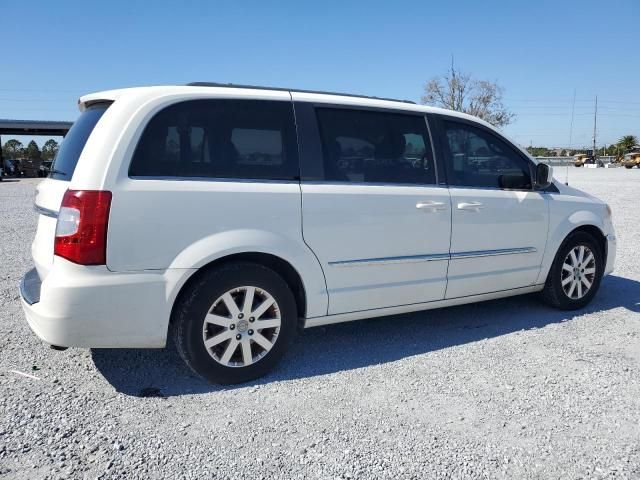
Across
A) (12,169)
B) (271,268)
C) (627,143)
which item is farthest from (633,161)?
(271,268)

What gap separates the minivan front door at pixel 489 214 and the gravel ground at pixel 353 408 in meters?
0.49

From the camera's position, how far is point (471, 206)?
4.05 meters

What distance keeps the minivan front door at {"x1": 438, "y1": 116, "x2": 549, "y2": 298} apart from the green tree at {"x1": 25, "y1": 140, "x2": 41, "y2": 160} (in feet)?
165

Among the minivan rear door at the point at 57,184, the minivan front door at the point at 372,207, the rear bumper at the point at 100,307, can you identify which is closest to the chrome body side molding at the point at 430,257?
the minivan front door at the point at 372,207

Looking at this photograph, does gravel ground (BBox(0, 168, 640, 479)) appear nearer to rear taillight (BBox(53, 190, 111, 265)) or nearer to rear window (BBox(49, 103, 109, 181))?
rear taillight (BBox(53, 190, 111, 265))

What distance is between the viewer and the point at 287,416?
2.89m

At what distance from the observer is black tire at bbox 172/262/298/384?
121 inches

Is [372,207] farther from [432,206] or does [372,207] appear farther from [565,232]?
[565,232]

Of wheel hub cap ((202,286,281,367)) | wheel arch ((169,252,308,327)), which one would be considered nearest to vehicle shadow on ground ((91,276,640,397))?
wheel hub cap ((202,286,281,367))

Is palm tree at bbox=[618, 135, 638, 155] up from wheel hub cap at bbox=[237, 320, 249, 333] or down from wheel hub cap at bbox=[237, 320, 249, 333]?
up

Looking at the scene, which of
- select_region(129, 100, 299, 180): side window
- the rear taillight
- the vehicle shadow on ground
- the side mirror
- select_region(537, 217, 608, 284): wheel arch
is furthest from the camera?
select_region(537, 217, 608, 284): wheel arch

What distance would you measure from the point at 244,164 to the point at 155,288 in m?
0.94

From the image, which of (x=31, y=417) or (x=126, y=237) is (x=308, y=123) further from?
(x=31, y=417)

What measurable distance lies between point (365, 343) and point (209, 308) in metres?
1.44
